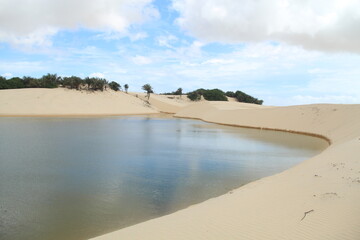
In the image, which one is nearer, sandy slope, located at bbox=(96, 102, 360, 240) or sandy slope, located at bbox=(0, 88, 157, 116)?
sandy slope, located at bbox=(96, 102, 360, 240)

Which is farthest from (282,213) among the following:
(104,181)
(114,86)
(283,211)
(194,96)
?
(194,96)

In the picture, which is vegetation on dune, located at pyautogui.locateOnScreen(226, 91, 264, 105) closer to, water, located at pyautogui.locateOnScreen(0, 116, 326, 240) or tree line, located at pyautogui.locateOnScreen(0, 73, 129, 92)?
tree line, located at pyautogui.locateOnScreen(0, 73, 129, 92)

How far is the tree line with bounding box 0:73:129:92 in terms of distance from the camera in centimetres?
7362

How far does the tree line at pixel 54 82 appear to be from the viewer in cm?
7362

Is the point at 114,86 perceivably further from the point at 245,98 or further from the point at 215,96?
the point at 245,98

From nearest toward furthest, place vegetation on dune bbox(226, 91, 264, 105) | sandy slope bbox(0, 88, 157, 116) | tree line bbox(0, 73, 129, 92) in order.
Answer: sandy slope bbox(0, 88, 157, 116) < tree line bbox(0, 73, 129, 92) < vegetation on dune bbox(226, 91, 264, 105)

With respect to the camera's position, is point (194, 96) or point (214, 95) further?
Answer: point (194, 96)

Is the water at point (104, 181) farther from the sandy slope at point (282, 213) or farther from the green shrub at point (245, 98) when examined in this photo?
the green shrub at point (245, 98)

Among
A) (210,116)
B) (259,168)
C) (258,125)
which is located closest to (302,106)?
(258,125)

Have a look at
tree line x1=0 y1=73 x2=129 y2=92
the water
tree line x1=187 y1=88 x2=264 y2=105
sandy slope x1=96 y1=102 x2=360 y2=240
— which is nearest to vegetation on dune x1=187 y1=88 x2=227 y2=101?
tree line x1=187 y1=88 x2=264 y2=105

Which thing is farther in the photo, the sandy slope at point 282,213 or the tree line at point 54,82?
the tree line at point 54,82

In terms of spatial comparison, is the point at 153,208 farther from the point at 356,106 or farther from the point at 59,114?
the point at 59,114

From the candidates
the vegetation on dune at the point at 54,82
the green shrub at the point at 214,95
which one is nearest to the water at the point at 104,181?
the vegetation on dune at the point at 54,82

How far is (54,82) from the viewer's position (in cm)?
7556
